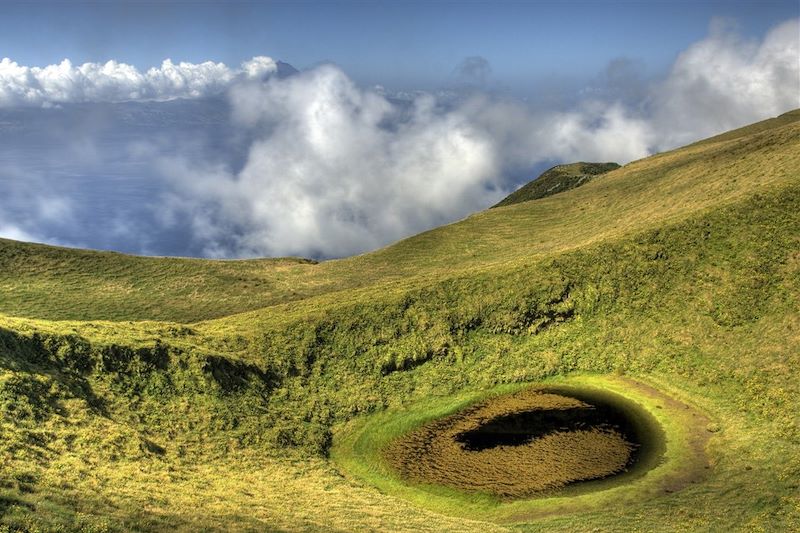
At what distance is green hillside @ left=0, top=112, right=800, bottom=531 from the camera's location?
→ 32.3 m

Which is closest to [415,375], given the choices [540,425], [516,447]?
[540,425]

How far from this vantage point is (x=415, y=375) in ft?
193

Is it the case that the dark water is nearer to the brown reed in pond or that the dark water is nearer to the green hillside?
the brown reed in pond

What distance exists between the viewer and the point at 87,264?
334 feet

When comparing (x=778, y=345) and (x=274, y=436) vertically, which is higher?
(x=778, y=345)

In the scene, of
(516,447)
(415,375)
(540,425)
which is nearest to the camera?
(516,447)

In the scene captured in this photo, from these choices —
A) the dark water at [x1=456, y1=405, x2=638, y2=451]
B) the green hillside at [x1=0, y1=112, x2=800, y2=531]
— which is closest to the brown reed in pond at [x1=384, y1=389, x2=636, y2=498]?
the dark water at [x1=456, y1=405, x2=638, y2=451]

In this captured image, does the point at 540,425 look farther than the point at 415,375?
No

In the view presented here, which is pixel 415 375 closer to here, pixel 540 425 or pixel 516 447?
pixel 540 425

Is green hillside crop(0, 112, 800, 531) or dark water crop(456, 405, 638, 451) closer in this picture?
green hillside crop(0, 112, 800, 531)

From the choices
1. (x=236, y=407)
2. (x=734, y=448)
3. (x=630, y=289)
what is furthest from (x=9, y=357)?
(x=630, y=289)

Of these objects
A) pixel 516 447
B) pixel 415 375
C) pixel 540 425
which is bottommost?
pixel 516 447

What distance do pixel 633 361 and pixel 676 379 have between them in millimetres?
4913

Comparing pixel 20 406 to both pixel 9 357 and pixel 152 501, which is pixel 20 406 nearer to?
pixel 9 357
